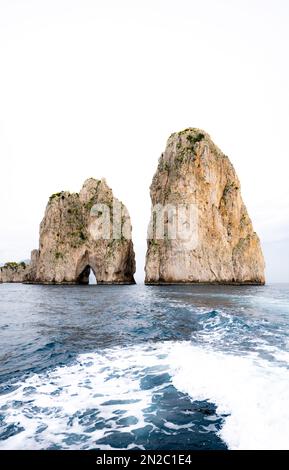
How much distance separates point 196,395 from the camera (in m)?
7.57

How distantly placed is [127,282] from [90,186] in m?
30.3

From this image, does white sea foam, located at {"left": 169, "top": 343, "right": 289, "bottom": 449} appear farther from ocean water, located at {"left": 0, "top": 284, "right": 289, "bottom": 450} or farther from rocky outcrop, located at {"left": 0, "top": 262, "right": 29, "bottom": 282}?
rocky outcrop, located at {"left": 0, "top": 262, "right": 29, "bottom": 282}

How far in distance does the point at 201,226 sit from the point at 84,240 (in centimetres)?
3290

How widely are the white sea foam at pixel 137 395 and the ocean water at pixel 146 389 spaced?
0.02 meters

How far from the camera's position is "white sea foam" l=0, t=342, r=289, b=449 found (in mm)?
5672

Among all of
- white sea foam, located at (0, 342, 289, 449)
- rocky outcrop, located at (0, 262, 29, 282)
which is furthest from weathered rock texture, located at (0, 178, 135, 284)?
white sea foam, located at (0, 342, 289, 449)

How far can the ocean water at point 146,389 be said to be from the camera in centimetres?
565

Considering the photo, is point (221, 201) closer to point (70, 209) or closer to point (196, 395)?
point (70, 209)

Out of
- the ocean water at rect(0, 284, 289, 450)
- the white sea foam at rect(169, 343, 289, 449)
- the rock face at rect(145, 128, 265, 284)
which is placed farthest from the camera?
the rock face at rect(145, 128, 265, 284)

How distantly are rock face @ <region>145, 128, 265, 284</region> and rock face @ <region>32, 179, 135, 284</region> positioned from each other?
28.2ft

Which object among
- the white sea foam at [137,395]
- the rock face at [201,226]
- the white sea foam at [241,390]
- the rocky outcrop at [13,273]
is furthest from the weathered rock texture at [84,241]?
the white sea foam at [241,390]

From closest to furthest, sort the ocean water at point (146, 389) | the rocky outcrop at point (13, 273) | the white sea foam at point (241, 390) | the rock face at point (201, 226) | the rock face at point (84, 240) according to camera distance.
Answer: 1. the white sea foam at point (241, 390)
2. the ocean water at point (146, 389)
3. the rock face at point (201, 226)
4. the rock face at point (84, 240)
5. the rocky outcrop at point (13, 273)

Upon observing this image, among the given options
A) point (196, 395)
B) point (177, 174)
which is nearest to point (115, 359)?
point (196, 395)

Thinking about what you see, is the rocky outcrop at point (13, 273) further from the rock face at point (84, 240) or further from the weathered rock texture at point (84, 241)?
the rock face at point (84, 240)
